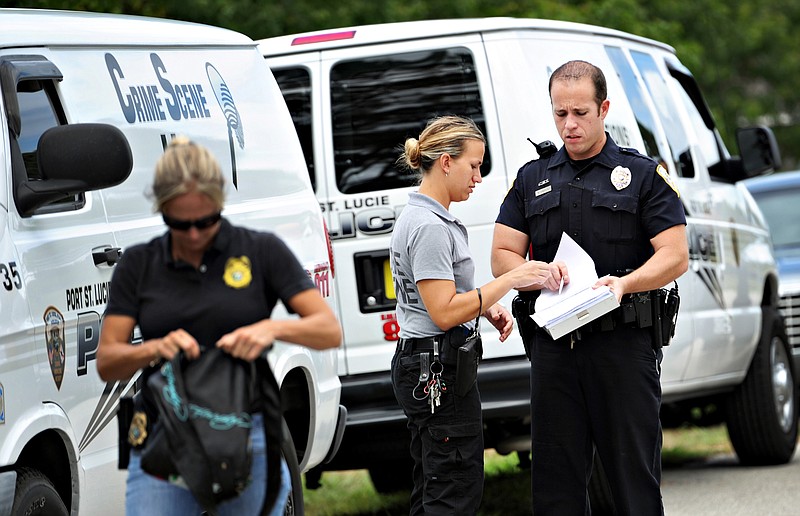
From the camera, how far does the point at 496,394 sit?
6824 millimetres

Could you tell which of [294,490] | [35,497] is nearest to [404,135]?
[294,490]

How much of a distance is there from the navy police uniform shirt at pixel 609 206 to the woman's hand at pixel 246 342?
1900 millimetres

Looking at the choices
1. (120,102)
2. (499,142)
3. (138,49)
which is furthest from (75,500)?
(499,142)

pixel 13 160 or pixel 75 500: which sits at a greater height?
pixel 13 160

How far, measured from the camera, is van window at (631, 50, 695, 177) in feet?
26.5

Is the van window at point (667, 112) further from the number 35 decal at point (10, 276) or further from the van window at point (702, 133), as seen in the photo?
the number 35 decal at point (10, 276)

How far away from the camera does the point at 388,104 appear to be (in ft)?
23.5

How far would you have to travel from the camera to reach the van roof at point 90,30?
15.8 ft

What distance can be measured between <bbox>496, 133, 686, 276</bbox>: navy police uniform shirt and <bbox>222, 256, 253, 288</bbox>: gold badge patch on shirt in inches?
70.8

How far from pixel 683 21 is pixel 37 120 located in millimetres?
20467

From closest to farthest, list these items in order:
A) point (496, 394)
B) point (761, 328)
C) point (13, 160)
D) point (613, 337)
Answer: point (13, 160) → point (613, 337) → point (496, 394) → point (761, 328)

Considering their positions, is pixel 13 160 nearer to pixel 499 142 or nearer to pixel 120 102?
pixel 120 102

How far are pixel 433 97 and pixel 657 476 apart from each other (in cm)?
261

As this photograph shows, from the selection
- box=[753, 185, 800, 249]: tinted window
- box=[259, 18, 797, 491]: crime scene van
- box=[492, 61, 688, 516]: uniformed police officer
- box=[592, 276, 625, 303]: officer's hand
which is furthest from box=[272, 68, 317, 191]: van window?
box=[753, 185, 800, 249]: tinted window
